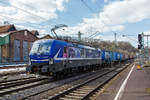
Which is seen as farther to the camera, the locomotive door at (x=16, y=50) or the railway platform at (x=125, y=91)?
the locomotive door at (x=16, y=50)

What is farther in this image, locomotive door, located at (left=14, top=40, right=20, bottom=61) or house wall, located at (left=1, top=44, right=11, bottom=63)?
locomotive door, located at (left=14, top=40, right=20, bottom=61)

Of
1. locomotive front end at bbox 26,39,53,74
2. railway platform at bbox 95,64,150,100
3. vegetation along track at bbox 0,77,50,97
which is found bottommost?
railway platform at bbox 95,64,150,100

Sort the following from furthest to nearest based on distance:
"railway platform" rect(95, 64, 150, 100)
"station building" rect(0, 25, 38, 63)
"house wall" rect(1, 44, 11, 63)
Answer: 1. "station building" rect(0, 25, 38, 63)
2. "house wall" rect(1, 44, 11, 63)
3. "railway platform" rect(95, 64, 150, 100)

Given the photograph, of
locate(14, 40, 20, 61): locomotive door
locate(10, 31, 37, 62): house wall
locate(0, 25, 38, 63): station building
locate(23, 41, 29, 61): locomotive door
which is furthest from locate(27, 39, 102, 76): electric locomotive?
locate(23, 41, 29, 61): locomotive door

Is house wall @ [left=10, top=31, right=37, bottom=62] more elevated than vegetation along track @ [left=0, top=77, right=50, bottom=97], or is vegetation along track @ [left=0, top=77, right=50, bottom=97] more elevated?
house wall @ [left=10, top=31, right=37, bottom=62]

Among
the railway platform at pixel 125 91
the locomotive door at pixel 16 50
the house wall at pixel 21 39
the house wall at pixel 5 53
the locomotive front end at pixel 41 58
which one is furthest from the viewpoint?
the locomotive door at pixel 16 50

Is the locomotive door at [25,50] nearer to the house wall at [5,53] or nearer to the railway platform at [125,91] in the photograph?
the house wall at [5,53]

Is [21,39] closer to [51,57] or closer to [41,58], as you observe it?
[41,58]

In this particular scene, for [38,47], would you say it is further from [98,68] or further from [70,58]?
[98,68]

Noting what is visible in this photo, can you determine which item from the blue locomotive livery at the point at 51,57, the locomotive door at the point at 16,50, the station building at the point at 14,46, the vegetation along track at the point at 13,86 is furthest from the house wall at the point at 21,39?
the vegetation along track at the point at 13,86

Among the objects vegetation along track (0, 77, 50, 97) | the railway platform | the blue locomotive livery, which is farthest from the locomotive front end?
the railway platform

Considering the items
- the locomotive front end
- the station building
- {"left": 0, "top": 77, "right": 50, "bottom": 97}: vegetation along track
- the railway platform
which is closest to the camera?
the railway platform

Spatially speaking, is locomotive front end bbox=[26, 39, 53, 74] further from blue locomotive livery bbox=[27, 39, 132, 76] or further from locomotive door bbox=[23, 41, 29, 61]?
locomotive door bbox=[23, 41, 29, 61]

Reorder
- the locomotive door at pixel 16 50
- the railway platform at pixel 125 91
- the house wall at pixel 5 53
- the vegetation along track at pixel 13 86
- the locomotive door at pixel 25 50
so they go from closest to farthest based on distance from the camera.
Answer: the railway platform at pixel 125 91 < the vegetation along track at pixel 13 86 < the house wall at pixel 5 53 < the locomotive door at pixel 16 50 < the locomotive door at pixel 25 50
